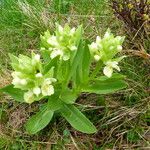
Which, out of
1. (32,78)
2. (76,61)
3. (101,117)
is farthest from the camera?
(101,117)

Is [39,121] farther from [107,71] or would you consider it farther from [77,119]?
[107,71]

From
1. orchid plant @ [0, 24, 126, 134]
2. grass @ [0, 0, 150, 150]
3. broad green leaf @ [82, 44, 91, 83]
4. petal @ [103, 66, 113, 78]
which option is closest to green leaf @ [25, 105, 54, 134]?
orchid plant @ [0, 24, 126, 134]

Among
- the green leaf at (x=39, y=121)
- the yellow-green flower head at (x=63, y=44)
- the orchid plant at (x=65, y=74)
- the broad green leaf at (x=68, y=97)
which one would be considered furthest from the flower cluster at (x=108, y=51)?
the green leaf at (x=39, y=121)

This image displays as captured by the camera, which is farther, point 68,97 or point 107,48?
point 68,97

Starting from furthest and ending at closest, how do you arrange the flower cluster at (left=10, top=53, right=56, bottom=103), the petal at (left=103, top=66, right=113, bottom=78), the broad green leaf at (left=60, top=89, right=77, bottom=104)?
the broad green leaf at (left=60, top=89, right=77, bottom=104) < the petal at (left=103, top=66, right=113, bottom=78) < the flower cluster at (left=10, top=53, right=56, bottom=103)

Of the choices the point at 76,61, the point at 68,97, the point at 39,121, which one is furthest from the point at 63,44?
the point at 39,121

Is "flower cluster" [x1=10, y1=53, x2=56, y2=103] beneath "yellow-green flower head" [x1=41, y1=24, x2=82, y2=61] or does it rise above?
beneath

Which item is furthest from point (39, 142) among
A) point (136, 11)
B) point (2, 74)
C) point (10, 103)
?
point (136, 11)

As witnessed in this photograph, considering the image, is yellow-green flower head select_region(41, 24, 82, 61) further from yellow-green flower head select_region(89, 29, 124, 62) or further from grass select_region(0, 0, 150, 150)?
grass select_region(0, 0, 150, 150)
